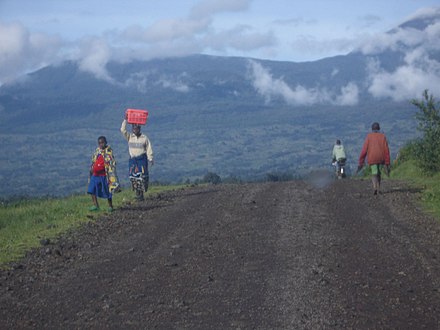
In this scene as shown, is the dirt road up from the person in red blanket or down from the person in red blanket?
down

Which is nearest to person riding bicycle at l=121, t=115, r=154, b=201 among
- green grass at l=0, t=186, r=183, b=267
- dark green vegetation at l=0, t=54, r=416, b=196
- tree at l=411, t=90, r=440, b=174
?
green grass at l=0, t=186, r=183, b=267

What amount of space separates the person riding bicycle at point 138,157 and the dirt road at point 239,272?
2954 mm

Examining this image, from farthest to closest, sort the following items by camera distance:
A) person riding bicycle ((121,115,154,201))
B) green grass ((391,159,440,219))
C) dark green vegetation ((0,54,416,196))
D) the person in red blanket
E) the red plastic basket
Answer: dark green vegetation ((0,54,416,196))
the red plastic basket
person riding bicycle ((121,115,154,201))
the person in red blanket
green grass ((391,159,440,219))

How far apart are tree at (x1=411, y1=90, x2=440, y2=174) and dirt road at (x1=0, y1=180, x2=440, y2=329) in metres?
7.66

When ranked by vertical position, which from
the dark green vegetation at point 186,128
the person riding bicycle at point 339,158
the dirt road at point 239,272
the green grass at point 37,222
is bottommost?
the dark green vegetation at point 186,128

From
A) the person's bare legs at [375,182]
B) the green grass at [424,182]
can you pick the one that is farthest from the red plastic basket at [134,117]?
the green grass at [424,182]

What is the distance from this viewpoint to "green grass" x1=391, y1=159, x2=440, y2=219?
49.4ft

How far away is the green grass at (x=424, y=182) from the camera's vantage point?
49.4 feet

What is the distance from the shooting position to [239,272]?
9.48 meters

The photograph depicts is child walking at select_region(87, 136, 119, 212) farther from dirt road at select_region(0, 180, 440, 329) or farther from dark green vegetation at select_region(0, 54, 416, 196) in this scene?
dark green vegetation at select_region(0, 54, 416, 196)

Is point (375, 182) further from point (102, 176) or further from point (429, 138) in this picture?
point (429, 138)

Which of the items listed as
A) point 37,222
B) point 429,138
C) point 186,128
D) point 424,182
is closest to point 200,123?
point 186,128

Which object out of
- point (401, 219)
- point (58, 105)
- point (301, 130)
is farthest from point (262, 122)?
point (401, 219)

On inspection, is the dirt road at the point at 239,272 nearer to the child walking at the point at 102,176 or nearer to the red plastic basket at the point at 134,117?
the child walking at the point at 102,176
